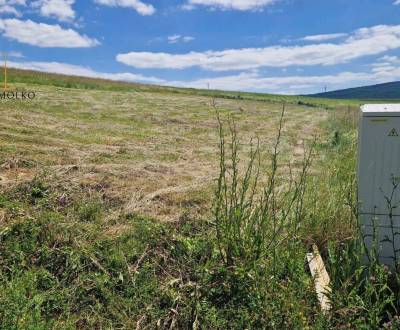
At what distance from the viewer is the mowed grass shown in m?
6.48

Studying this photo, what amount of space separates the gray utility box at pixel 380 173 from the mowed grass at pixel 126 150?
224 centimetres

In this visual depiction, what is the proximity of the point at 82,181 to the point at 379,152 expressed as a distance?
4.11m

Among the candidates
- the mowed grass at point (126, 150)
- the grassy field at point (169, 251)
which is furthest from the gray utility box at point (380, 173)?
the mowed grass at point (126, 150)

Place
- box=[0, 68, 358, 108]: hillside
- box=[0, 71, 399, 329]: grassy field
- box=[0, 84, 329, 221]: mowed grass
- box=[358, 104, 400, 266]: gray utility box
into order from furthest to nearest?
box=[0, 68, 358, 108]: hillside < box=[0, 84, 329, 221]: mowed grass < box=[358, 104, 400, 266]: gray utility box < box=[0, 71, 399, 329]: grassy field

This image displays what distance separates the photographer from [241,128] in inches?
656

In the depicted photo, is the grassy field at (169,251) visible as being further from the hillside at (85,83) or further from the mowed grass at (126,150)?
the hillside at (85,83)

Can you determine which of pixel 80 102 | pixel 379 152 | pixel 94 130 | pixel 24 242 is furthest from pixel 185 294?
pixel 80 102

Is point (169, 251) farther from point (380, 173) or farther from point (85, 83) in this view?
point (85, 83)

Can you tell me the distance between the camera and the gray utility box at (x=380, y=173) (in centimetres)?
391

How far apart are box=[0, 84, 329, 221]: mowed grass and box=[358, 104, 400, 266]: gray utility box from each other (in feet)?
7.36

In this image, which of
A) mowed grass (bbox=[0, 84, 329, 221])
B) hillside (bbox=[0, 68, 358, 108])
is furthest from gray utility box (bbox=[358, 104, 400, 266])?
hillside (bbox=[0, 68, 358, 108])

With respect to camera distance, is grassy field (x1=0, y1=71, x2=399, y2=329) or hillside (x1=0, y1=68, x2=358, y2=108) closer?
grassy field (x1=0, y1=71, x2=399, y2=329)

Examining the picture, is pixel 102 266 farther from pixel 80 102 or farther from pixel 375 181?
pixel 80 102

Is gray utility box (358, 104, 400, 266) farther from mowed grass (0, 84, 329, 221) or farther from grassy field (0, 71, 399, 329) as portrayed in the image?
mowed grass (0, 84, 329, 221)
